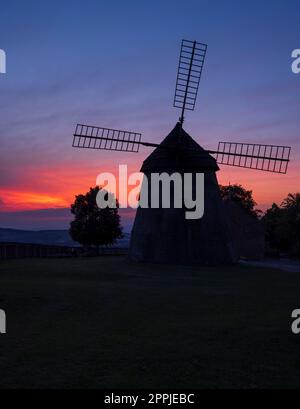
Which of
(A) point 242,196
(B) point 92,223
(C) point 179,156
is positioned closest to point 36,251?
(B) point 92,223

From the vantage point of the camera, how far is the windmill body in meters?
30.8

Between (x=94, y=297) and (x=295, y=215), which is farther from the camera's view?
(x=295, y=215)

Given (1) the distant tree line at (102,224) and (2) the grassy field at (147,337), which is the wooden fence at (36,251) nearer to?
(1) the distant tree line at (102,224)

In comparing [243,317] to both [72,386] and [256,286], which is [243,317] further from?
[256,286]

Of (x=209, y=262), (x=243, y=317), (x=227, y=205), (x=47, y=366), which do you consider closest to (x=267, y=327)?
(x=243, y=317)

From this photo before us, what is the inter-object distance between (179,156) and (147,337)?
22485mm

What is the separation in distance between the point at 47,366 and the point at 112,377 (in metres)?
1.23

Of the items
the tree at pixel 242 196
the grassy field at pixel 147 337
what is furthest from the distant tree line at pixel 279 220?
the grassy field at pixel 147 337

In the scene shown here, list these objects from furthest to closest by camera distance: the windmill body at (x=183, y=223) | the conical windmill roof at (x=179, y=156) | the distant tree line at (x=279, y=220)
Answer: the distant tree line at (x=279, y=220)
the conical windmill roof at (x=179, y=156)
the windmill body at (x=183, y=223)

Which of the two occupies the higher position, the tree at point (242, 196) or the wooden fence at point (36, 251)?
the tree at point (242, 196)

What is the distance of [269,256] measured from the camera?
54.4 meters

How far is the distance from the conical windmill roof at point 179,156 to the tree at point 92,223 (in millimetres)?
22088

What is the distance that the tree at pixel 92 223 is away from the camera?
174 ft

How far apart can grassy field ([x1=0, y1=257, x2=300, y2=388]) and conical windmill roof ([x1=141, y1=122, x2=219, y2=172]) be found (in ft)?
45.3
